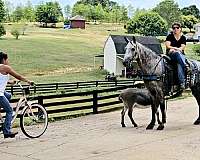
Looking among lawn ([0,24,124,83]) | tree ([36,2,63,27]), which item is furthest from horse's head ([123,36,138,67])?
tree ([36,2,63,27])

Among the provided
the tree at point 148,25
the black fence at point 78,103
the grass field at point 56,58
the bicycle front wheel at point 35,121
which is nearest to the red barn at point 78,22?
the tree at point 148,25

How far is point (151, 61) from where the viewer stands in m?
11.1

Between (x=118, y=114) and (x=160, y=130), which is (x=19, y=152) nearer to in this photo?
(x=160, y=130)

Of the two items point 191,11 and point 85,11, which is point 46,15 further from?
point 191,11

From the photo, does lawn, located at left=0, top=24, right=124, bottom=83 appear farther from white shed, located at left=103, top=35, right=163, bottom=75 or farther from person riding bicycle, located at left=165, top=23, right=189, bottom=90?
person riding bicycle, located at left=165, top=23, right=189, bottom=90

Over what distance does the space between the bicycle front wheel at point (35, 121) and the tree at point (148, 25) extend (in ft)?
363

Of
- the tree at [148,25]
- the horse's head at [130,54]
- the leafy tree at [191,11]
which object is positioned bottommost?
the horse's head at [130,54]

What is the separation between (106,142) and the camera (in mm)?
9523

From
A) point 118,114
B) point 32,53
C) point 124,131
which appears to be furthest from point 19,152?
point 32,53

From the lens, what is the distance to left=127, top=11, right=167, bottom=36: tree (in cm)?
12095

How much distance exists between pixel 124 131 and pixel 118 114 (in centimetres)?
353

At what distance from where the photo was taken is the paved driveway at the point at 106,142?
8227 mm

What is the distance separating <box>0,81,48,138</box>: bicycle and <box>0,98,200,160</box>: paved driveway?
0.64 feet

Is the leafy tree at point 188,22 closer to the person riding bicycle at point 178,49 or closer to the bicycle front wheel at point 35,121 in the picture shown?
the person riding bicycle at point 178,49
